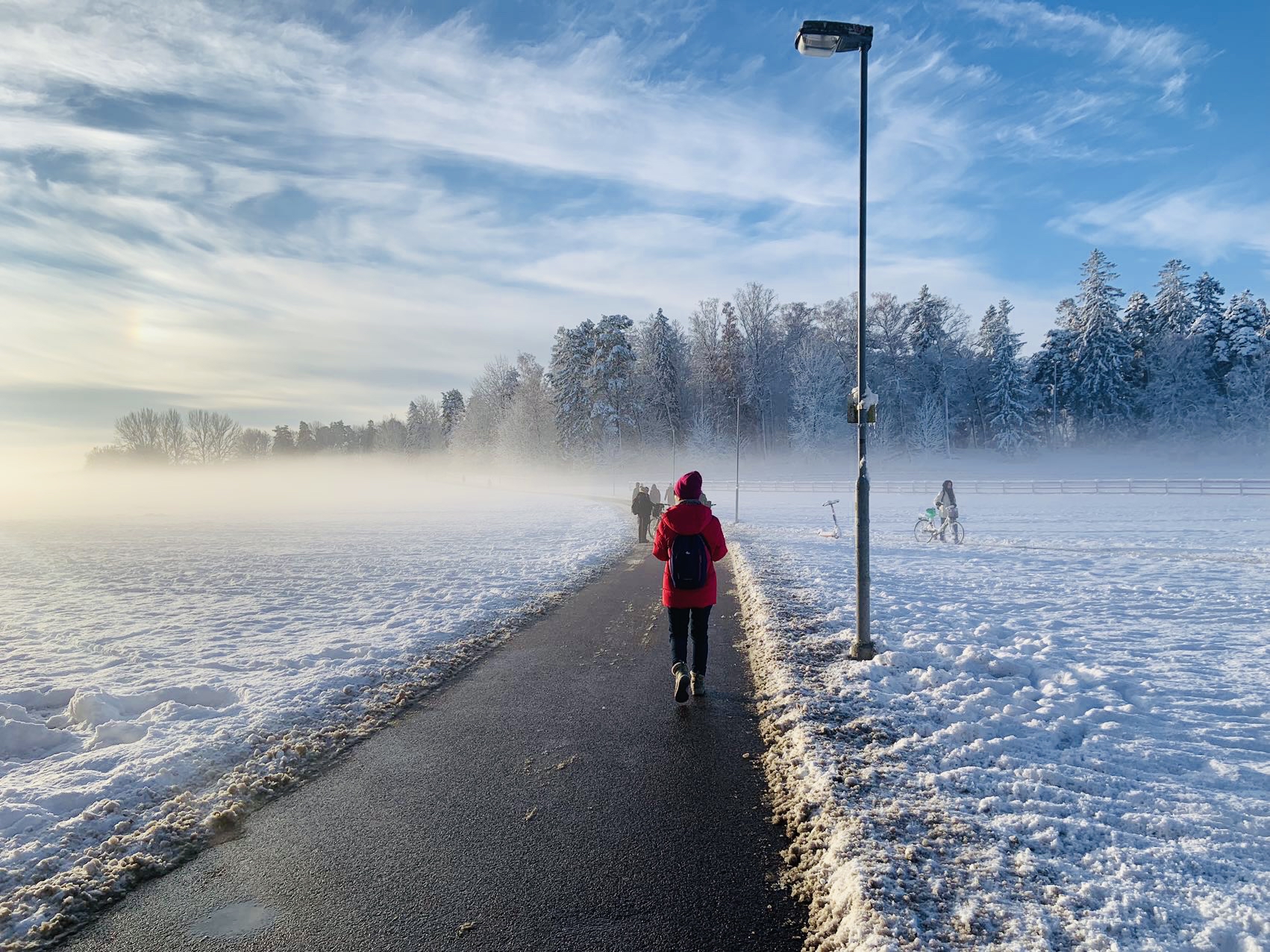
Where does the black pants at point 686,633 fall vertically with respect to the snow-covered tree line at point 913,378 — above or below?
below

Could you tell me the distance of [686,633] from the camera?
5.95 m

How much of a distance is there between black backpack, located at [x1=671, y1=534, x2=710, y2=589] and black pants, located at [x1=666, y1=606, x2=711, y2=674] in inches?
10.1

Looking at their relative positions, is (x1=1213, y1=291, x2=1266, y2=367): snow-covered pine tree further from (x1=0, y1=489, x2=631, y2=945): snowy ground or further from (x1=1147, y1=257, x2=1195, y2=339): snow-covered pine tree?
(x1=0, y1=489, x2=631, y2=945): snowy ground

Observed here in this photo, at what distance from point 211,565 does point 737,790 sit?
17.0 meters

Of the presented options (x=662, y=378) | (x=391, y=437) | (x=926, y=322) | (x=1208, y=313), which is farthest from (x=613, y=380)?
(x=391, y=437)

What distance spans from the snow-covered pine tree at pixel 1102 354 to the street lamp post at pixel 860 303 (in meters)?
64.0

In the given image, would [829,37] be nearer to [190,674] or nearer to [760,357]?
[190,674]

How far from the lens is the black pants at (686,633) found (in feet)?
19.4

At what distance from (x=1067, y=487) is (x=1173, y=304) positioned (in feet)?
109

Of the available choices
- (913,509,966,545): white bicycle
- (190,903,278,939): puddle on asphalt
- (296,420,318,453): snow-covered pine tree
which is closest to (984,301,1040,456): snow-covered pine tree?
(913,509,966,545): white bicycle

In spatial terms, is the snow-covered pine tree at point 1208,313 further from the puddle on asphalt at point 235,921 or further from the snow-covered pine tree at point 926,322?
the puddle on asphalt at point 235,921

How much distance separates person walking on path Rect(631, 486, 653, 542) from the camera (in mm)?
19031

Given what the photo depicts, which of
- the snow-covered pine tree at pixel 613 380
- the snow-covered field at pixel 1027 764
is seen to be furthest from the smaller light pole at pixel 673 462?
the snow-covered field at pixel 1027 764

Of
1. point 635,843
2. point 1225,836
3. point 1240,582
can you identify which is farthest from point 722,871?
point 1240,582
